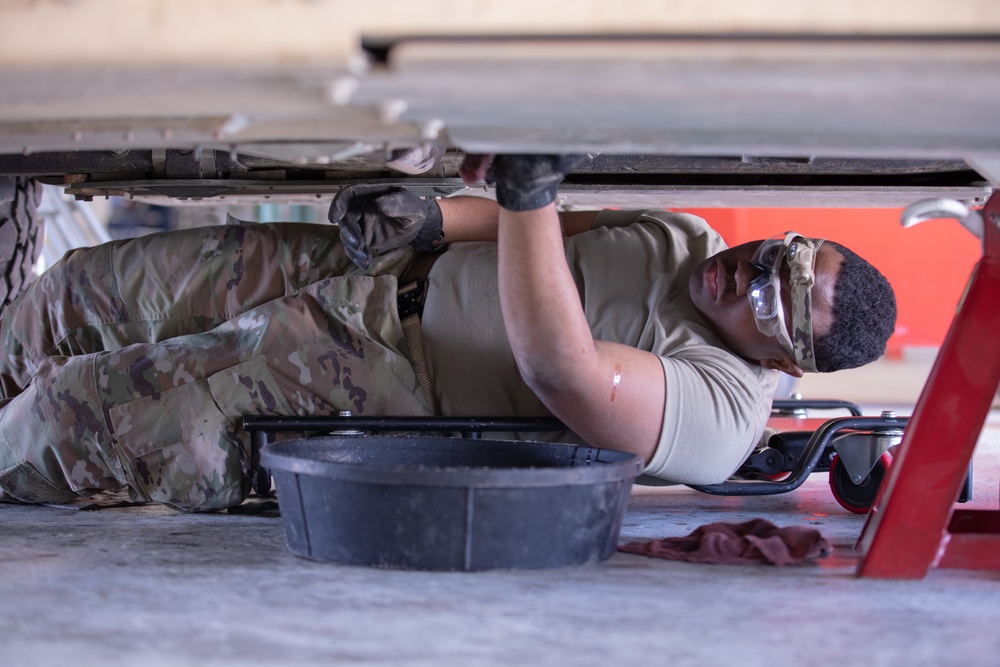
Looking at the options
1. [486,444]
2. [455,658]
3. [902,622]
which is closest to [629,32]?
[455,658]

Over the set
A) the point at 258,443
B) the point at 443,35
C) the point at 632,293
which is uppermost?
the point at 443,35

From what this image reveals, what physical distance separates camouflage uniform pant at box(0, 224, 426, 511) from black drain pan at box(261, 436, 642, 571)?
45cm

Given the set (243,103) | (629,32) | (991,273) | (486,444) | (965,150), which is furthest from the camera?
(486,444)

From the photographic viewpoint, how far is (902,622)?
1.08 m

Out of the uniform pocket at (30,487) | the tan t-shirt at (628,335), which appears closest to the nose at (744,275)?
the tan t-shirt at (628,335)

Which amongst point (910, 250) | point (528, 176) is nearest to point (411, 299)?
point (528, 176)

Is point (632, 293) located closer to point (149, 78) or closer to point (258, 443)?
point (258, 443)

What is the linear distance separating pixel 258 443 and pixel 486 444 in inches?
17.5

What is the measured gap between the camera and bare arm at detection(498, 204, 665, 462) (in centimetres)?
146

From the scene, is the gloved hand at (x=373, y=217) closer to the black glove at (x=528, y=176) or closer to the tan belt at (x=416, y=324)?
the tan belt at (x=416, y=324)

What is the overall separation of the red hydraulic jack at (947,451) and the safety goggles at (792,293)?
435 millimetres

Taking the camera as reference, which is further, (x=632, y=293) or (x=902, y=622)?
(x=632, y=293)

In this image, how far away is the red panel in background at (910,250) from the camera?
17.0 feet

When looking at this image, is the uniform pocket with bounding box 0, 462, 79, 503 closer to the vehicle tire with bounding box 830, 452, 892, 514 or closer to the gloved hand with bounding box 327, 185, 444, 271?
the gloved hand with bounding box 327, 185, 444, 271
